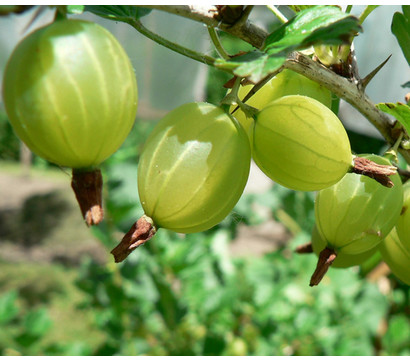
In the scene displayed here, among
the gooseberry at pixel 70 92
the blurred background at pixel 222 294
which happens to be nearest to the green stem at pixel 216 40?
the gooseberry at pixel 70 92

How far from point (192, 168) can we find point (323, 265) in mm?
165

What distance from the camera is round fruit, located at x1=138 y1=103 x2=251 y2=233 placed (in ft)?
1.12

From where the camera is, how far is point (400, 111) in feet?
1.37

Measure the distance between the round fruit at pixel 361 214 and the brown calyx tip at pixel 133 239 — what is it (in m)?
0.19

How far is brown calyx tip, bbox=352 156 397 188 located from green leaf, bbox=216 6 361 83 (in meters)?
0.12

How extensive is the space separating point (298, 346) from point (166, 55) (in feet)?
5.36

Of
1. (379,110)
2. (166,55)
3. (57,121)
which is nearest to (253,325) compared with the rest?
(379,110)

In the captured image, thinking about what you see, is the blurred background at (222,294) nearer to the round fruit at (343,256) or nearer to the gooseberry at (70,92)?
the round fruit at (343,256)

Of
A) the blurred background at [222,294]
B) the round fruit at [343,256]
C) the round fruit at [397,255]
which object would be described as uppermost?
the round fruit at [397,255]

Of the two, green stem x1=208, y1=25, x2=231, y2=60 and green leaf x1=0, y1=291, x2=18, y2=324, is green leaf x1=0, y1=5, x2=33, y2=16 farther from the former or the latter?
green leaf x1=0, y1=291, x2=18, y2=324

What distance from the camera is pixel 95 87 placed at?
30 centimetres

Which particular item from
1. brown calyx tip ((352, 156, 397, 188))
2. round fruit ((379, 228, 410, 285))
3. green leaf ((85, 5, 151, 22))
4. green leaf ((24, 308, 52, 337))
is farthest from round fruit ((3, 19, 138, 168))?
green leaf ((24, 308, 52, 337))

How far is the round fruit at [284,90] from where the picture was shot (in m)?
0.44

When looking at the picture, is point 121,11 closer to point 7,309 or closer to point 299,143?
point 299,143
